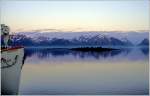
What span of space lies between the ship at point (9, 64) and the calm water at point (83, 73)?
52 mm

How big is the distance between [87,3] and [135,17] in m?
0.40

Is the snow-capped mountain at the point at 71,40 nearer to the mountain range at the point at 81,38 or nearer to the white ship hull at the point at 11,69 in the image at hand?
the mountain range at the point at 81,38

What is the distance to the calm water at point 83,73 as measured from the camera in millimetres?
2488

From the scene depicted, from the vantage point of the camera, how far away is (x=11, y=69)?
247 cm

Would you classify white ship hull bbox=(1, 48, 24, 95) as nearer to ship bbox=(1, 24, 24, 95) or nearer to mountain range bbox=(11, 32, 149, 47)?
ship bbox=(1, 24, 24, 95)

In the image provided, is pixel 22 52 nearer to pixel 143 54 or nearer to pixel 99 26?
pixel 99 26

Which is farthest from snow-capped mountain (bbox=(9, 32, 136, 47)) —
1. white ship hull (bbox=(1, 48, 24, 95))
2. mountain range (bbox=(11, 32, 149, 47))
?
white ship hull (bbox=(1, 48, 24, 95))

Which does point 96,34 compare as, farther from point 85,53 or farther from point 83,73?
point 83,73

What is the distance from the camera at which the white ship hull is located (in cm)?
244

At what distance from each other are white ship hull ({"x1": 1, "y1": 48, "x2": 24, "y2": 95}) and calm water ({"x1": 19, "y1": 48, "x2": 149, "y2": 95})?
5 centimetres

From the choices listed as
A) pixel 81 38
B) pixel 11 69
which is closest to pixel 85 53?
pixel 81 38

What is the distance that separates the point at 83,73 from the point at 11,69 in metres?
0.57

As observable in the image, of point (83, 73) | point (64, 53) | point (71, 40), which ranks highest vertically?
point (71, 40)

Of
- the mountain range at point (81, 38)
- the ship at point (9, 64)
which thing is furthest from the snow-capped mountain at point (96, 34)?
the ship at point (9, 64)
